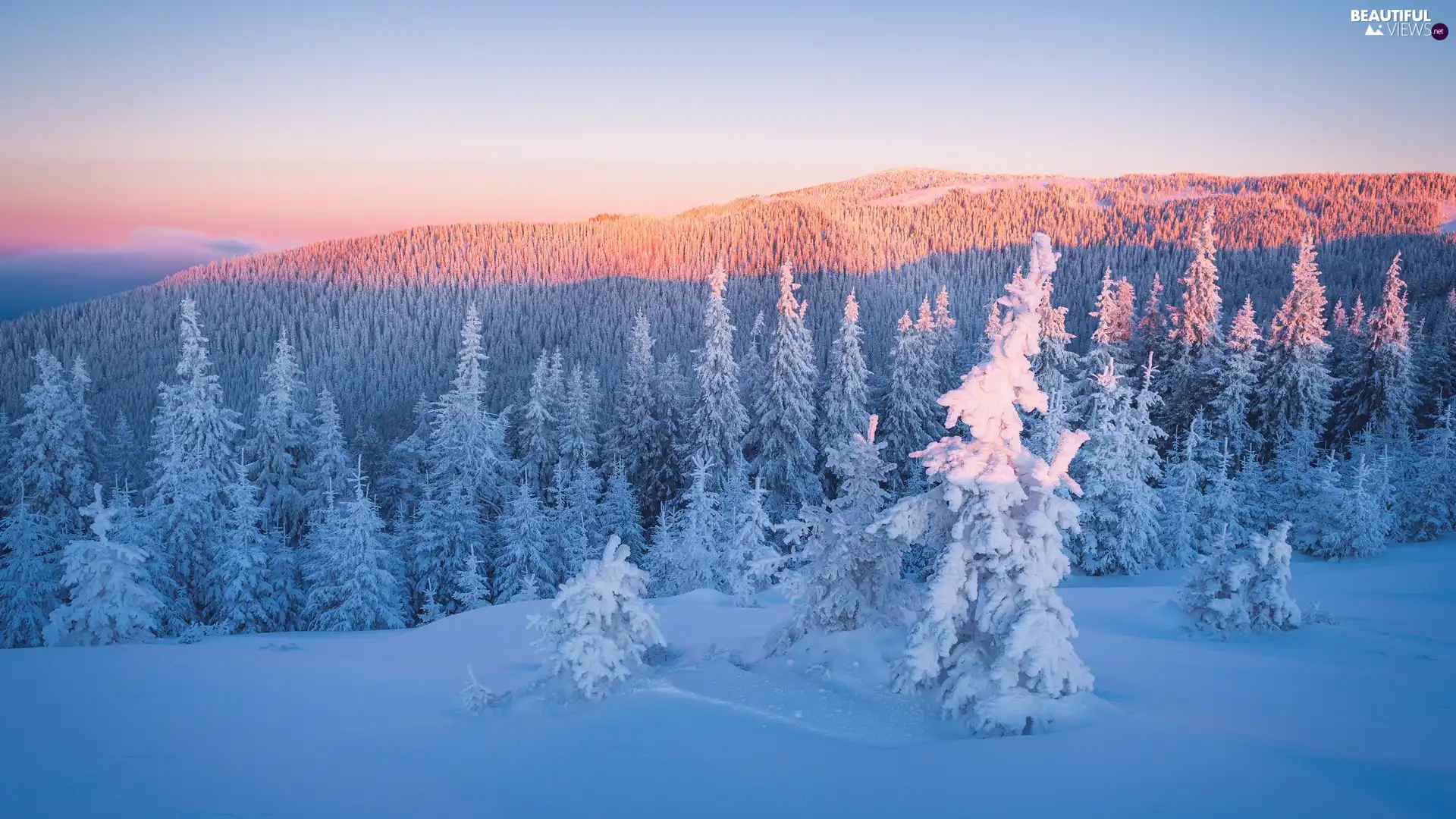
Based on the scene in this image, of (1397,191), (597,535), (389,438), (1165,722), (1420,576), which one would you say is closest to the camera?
(1165,722)

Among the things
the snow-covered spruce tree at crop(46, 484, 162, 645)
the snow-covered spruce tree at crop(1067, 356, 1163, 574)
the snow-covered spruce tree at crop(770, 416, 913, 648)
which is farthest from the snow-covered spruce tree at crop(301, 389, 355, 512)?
the snow-covered spruce tree at crop(1067, 356, 1163, 574)

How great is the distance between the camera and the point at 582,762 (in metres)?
9.30

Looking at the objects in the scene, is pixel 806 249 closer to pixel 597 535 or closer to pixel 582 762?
pixel 597 535

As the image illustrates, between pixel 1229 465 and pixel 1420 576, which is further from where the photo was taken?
pixel 1229 465

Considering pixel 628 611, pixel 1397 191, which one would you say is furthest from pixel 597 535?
pixel 1397 191

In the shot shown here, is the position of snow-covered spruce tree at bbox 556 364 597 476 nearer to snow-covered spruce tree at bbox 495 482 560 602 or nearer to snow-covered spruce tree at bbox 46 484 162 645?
snow-covered spruce tree at bbox 495 482 560 602

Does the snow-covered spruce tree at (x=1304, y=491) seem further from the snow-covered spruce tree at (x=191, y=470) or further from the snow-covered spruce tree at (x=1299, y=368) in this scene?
the snow-covered spruce tree at (x=191, y=470)

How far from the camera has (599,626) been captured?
1179cm

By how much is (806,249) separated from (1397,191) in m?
113

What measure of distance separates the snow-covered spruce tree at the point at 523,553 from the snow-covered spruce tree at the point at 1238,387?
30.8 metres

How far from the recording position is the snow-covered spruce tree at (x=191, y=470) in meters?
29.4

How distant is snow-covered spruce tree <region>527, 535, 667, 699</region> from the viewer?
37.6ft

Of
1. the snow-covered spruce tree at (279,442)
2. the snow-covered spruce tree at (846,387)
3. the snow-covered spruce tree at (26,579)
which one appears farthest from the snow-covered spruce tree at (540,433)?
the snow-covered spruce tree at (26,579)

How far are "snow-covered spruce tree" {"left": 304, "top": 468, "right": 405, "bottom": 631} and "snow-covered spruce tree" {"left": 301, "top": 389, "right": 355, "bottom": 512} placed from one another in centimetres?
544
